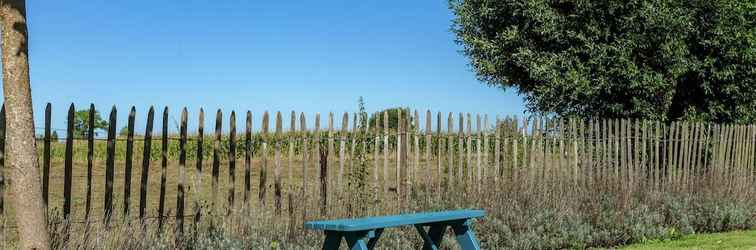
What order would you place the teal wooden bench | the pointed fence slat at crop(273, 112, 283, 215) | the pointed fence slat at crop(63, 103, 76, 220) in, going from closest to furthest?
the teal wooden bench
the pointed fence slat at crop(63, 103, 76, 220)
the pointed fence slat at crop(273, 112, 283, 215)

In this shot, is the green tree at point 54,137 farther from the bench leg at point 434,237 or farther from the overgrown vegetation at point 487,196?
the bench leg at point 434,237

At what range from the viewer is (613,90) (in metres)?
17.0

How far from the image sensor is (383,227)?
20.5 ft

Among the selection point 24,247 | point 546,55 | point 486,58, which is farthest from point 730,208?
point 24,247

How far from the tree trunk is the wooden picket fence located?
192 centimetres

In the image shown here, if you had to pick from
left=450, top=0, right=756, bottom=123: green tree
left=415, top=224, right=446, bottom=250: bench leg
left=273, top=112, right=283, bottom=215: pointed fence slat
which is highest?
left=450, top=0, right=756, bottom=123: green tree

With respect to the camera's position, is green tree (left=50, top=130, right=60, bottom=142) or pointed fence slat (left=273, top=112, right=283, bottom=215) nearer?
green tree (left=50, top=130, right=60, bottom=142)

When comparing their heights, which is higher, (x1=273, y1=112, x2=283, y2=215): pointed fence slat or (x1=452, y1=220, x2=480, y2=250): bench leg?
(x1=273, y1=112, x2=283, y2=215): pointed fence slat

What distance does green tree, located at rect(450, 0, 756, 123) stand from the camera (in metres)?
16.5

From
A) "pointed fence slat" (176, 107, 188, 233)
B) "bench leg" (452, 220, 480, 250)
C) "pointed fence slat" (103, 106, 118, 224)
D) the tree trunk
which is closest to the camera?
the tree trunk

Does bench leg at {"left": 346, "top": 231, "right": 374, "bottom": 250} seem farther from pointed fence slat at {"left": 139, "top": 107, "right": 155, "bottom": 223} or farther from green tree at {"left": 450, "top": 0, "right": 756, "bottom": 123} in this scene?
green tree at {"left": 450, "top": 0, "right": 756, "bottom": 123}

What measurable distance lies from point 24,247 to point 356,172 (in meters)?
4.83

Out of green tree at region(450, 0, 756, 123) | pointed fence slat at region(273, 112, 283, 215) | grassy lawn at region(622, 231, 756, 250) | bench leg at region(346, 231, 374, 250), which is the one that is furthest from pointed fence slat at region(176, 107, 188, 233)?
green tree at region(450, 0, 756, 123)

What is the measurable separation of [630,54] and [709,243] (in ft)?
22.9
